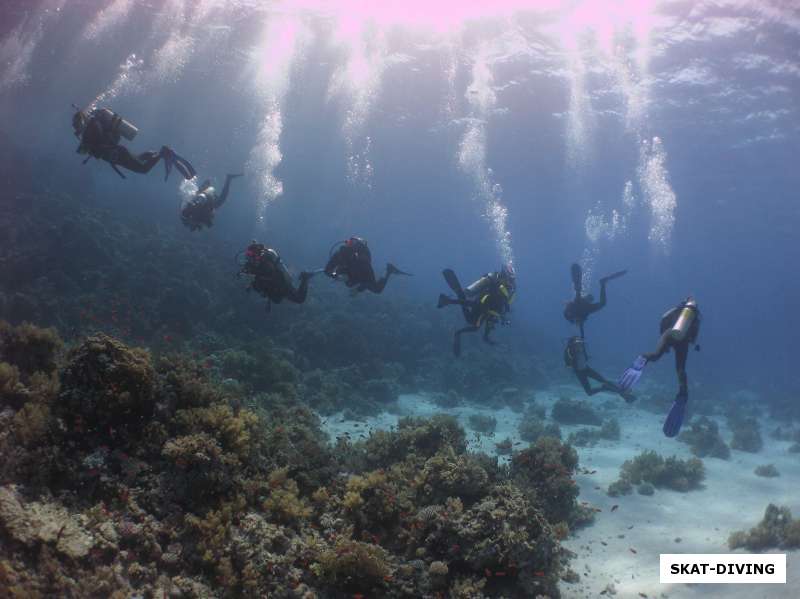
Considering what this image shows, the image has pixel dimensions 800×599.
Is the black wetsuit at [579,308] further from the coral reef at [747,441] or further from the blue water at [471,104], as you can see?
the blue water at [471,104]

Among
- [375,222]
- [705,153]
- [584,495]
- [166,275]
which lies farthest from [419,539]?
[375,222]

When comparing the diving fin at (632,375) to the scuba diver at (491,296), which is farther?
the scuba diver at (491,296)

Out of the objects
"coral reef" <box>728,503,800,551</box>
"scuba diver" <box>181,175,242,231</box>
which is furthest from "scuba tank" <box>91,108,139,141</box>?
"coral reef" <box>728,503,800,551</box>

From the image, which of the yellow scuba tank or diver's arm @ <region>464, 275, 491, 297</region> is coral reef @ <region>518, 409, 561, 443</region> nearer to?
diver's arm @ <region>464, 275, 491, 297</region>

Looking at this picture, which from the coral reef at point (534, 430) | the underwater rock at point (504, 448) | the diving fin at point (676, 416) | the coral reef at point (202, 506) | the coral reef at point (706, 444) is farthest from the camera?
the coral reef at point (706, 444)

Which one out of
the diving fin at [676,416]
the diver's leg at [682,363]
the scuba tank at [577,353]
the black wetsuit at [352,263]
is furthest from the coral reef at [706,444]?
the black wetsuit at [352,263]

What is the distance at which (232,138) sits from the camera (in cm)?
5284

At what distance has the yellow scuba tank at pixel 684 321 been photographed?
9492mm

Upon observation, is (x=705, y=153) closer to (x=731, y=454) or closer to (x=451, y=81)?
(x=451, y=81)

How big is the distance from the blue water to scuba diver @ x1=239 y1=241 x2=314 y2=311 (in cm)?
1940

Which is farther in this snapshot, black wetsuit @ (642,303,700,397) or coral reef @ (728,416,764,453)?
coral reef @ (728,416,764,453)

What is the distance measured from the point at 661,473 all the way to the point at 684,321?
4860 millimetres

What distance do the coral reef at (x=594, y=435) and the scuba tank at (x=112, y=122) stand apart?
15079 millimetres

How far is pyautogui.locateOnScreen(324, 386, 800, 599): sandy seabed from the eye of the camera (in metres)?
6.91
